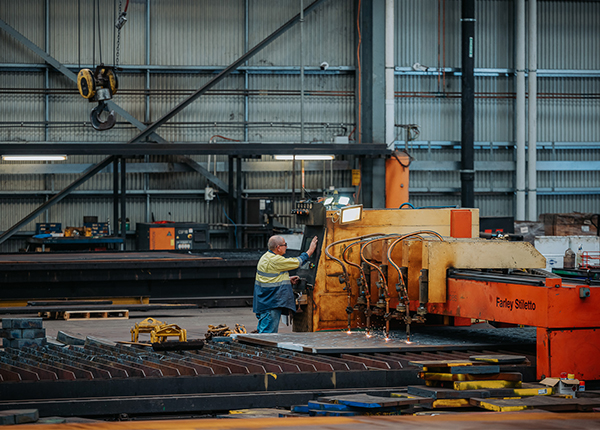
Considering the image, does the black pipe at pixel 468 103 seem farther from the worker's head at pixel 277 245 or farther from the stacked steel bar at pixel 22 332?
the stacked steel bar at pixel 22 332

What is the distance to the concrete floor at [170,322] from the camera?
940cm

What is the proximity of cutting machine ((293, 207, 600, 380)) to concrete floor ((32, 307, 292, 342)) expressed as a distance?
1.85 m

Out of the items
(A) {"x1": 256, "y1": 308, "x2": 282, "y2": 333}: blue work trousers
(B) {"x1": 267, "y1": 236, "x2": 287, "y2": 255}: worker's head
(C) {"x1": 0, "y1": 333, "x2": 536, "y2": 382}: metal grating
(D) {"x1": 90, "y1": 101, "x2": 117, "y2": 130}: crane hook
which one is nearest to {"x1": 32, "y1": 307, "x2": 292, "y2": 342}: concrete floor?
(A) {"x1": 256, "y1": 308, "x2": 282, "y2": 333}: blue work trousers

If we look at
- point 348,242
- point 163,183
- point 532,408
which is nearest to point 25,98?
point 163,183

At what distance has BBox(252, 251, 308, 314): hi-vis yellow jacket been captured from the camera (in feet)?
23.9

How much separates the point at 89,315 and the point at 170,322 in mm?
1239

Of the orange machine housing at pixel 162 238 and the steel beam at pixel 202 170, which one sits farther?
the steel beam at pixel 202 170

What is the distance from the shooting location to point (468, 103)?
16797 millimetres

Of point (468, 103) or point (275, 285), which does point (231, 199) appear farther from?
point (275, 285)

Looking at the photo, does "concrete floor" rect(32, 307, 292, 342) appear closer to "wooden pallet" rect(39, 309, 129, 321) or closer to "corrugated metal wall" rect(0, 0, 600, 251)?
"wooden pallet" rect(39, 309, 129, 321)

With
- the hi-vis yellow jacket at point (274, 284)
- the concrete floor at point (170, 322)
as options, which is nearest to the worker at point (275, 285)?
the hi-vis yellow jacket at point (274, 284)

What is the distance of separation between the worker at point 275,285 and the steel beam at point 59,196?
29.8 feet

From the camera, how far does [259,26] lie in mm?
17703

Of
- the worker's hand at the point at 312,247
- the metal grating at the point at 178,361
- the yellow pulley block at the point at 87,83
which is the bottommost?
the metal grating at the point at 178,361
